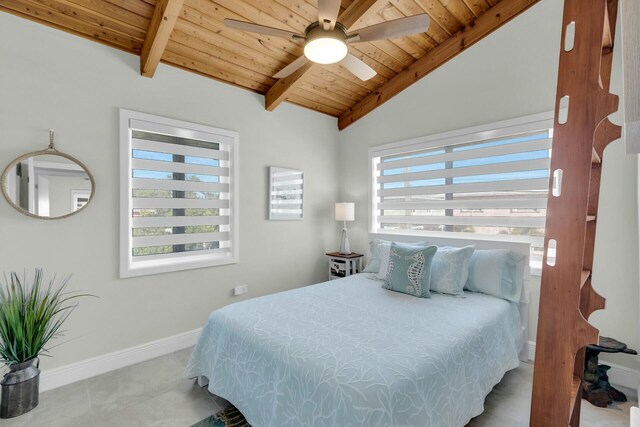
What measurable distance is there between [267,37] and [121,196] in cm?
196

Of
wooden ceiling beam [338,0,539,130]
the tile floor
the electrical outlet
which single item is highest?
wooden ceiling beam [338,0,539,130]

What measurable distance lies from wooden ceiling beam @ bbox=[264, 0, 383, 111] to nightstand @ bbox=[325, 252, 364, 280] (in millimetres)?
2024

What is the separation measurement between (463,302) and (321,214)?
2333mm

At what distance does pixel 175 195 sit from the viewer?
3078 mm

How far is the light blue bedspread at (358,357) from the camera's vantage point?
1.35 m

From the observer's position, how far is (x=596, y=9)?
3.68 feet

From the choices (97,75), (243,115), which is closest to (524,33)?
(243,115)

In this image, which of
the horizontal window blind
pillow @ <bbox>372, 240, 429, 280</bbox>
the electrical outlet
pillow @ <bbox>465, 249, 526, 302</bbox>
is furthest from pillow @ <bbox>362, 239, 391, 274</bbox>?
Result: the electrical outlet

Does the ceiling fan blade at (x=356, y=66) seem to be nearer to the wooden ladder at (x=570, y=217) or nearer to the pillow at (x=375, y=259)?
the wooden ladder at (x=570, y=217)

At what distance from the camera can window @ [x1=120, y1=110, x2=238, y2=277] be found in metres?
2.75

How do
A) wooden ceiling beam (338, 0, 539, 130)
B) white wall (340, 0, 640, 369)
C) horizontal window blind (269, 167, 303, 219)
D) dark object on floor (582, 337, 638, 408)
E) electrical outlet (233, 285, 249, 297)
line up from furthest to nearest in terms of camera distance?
horizontal window blind (269, 167, 303, 219), electrical outlet (233, 285, 249, 297), wooden ceiling beam (338, 0, 539, 130), white wall (340, 0, 640, 369), dark object on floor (582, 337, 638, 408)

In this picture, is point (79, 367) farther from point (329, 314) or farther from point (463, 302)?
point (463, 302)

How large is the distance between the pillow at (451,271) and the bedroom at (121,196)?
2.48 feet

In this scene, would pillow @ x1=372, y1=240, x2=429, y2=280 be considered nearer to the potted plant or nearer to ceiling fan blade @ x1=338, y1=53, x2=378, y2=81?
ceiling fan blade @ x1=338, y1=53, x2=378, y2=81
